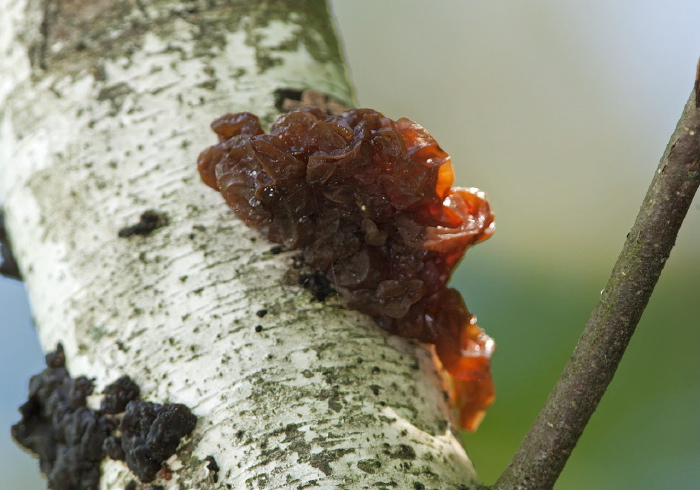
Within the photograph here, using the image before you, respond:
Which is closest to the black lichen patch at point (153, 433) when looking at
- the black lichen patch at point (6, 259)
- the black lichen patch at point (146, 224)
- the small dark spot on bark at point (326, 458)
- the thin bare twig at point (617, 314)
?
the small dark spot on bark at point (326, 458)

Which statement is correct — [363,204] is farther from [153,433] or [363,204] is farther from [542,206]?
[542,206]

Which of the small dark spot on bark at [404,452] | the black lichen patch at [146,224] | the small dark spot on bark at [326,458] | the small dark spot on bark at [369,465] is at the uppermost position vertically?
the black lichen patch at [146,224]

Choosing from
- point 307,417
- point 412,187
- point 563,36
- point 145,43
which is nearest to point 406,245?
point 412,187

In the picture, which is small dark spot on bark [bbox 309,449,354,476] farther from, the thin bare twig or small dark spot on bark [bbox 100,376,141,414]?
small dark spot on bark [bbox 100,376,141,414]

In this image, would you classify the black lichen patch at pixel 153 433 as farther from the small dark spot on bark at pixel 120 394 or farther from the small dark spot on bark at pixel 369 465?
the small dark spot on bark at pixel 369 465

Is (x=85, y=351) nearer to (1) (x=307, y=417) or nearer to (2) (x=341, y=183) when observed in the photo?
(1) (x=307, y=417)

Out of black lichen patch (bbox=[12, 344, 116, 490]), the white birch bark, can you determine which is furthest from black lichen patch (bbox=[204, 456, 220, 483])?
black lichen patch (bbox=[12, 344, 116, 490])
